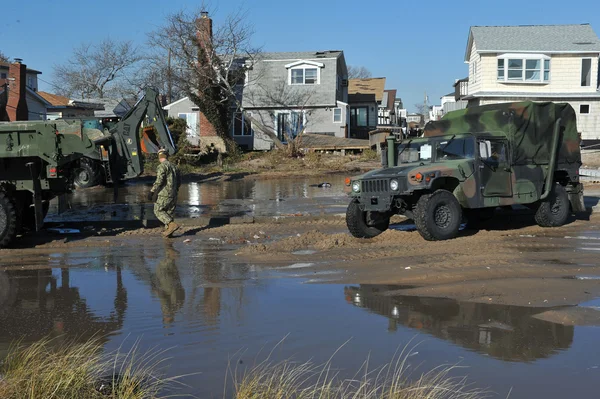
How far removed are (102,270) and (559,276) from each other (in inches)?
253

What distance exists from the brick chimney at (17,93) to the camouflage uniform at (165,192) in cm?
2004

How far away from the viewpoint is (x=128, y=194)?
21.7 metres

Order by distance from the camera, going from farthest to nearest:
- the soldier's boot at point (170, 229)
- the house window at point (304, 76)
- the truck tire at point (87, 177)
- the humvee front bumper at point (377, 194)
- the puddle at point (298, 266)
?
the house window at point (304, 76), the truck tire at point (87, 177), the soldier's boot at point (170, 229), the humvee front bumper at point (377, 194), the puddle at point (298, 266)

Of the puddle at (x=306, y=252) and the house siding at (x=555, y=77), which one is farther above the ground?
the house siding at (x=555, y=77)

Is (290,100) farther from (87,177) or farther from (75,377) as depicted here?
(75,377)

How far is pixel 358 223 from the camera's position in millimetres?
12320

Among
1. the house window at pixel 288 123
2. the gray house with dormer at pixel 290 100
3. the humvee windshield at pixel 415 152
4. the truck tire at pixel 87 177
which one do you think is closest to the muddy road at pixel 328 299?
the humvee windshield at pixel 415 152

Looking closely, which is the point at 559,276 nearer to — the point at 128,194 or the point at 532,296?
the point at 532,296

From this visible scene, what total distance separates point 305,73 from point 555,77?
14.2m

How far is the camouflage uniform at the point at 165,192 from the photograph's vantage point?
12.9 m

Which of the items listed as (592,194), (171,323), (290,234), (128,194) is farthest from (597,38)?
(171,323)

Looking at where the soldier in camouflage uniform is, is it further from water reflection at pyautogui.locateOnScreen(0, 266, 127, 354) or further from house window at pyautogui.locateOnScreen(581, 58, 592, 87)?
house window at pyautogui.locateOnScreen(581, 58, 592, 87)

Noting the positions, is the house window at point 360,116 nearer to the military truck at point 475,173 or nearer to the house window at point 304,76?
the house window at point 304,76

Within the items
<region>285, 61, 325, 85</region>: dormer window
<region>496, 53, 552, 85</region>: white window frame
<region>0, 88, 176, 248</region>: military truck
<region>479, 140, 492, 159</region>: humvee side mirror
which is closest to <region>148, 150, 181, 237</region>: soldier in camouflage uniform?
<region>0, 88, 176, 248</region>: military truck
